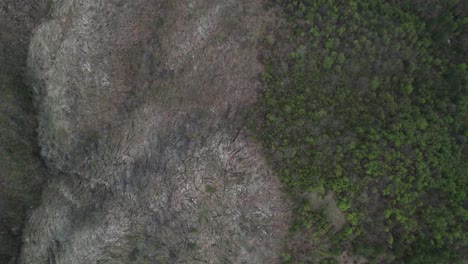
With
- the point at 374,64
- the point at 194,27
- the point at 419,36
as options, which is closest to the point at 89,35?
the point at 194,27

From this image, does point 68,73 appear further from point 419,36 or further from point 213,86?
point 419,36

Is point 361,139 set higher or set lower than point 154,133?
lower

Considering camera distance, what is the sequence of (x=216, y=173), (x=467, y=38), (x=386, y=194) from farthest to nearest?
(x=467, y=38) → (x=216, y=173) → (x=386, y=194)

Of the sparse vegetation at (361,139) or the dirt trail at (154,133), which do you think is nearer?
the sparse vegetation at (361,139)

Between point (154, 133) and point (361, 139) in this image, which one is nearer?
point (361, 139)
